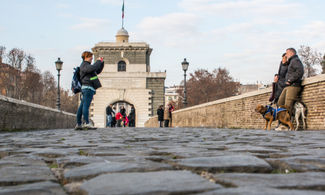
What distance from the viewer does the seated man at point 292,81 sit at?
960 centimetres

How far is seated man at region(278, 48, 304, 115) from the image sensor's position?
9602 mm

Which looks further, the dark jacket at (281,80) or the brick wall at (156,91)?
the brick wall at (156,91)

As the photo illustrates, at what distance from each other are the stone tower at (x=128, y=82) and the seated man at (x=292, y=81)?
35567mm

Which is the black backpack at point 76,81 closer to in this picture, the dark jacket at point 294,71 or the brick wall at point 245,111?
the dark jacket at point 294,71

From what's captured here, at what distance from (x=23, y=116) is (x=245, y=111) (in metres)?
7.65

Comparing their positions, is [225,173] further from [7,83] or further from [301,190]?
[7,83]

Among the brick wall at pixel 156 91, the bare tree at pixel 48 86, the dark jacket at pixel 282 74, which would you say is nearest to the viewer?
the dark jacket at pixel 282 74

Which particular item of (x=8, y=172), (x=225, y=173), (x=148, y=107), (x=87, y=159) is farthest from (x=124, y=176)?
(x=148, y=107)

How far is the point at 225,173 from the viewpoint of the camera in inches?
87.7


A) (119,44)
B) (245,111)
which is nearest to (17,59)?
(119,44)

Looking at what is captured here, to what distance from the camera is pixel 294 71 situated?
9.64 metres

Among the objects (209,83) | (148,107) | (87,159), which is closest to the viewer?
(87,159)

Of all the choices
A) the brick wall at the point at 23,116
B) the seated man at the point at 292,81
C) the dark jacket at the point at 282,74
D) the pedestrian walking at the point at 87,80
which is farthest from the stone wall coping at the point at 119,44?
the seated man at the point at 292,81

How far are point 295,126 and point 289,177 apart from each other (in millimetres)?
8535
